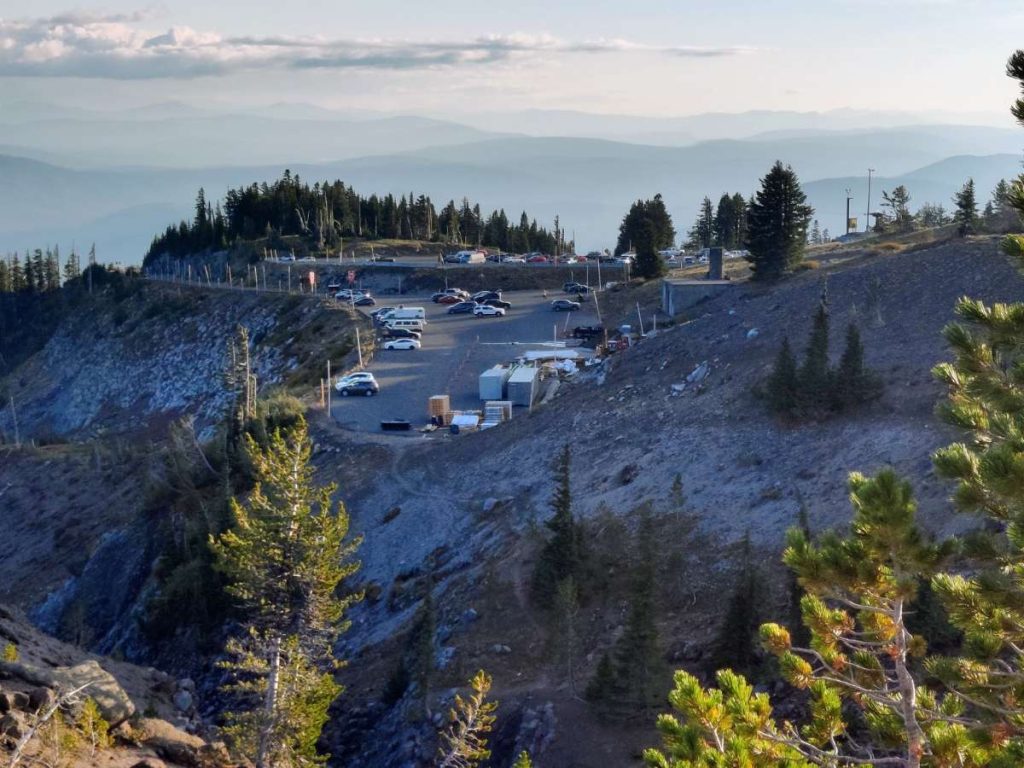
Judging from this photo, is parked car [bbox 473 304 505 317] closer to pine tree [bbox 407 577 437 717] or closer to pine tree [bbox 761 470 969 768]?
pine tree [bbox 407 577 437 717]

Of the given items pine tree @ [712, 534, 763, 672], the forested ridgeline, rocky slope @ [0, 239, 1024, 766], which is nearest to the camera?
pine tree @ [712, 534, 763, 672]

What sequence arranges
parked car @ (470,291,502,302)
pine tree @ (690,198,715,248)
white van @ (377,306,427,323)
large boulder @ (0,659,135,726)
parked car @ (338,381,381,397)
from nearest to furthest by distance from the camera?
large boulder @ (0,659,135,726), parked car @ (338,381,381,397), white van @ (377,306,427,323), parked car @ (470,291,502,302), pine tree @ (690,198,715,248)

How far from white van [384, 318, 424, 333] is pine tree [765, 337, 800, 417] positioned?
102 feet

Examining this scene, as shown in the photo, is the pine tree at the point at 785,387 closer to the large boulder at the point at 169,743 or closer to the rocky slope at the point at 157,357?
the large boulder at the point at 169,743

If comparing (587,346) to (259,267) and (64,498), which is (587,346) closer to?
(64,498)

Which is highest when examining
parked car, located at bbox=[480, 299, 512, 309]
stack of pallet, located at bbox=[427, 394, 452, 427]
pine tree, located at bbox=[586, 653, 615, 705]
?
parked car, located at bbox=[480, 299, 512, 309]

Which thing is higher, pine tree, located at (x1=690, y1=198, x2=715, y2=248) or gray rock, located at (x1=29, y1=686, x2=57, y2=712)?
pine tree, located at (x1=690, y1=198, x2=715, y2=248)

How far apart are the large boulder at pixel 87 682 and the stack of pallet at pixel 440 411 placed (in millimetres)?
21528

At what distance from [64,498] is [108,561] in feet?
32.7

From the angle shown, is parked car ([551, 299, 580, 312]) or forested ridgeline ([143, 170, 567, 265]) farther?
forested ridgeline ([143, 170, 567, 265])

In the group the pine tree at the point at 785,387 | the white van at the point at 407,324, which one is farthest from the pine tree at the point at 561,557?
the white van at the point at 407,324

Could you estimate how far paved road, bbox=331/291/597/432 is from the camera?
41.5 m

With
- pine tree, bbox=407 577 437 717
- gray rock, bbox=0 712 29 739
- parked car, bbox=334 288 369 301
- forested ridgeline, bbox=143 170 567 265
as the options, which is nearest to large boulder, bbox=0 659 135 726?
gray rock, bbox=0 712 29 739

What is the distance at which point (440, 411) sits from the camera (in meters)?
39.0
